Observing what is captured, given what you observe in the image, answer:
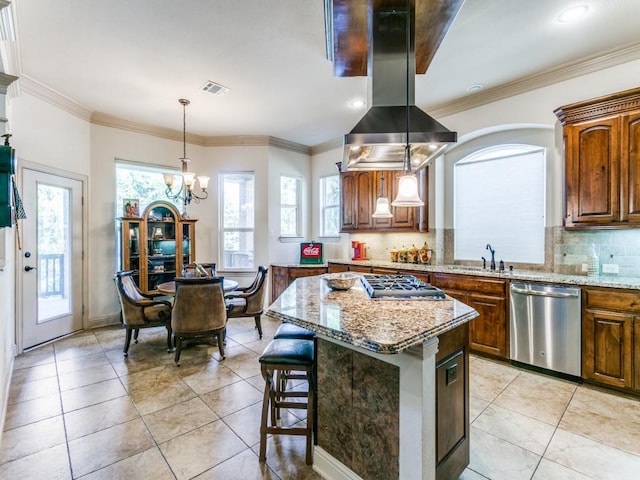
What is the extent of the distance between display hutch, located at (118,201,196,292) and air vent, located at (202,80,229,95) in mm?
1884

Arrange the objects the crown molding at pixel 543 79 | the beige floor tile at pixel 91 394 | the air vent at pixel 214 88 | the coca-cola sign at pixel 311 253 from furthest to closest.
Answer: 1. the coca-cola sign at pixel 311 253
2. the air vent at pixel 214 88
3. the crown molding at pixel 543 79
4. the beige floor tile at pixel 91 394

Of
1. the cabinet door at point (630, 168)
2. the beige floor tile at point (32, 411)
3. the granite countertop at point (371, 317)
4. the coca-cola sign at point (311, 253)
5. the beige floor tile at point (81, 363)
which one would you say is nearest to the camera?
the granite countertop at point (371, 317)

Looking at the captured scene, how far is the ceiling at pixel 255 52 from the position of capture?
2.36m

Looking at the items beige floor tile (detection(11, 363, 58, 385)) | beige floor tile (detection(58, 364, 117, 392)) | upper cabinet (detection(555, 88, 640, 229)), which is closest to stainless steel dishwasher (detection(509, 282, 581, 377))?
upper cabinet (detection(555, 88, 640, 229))

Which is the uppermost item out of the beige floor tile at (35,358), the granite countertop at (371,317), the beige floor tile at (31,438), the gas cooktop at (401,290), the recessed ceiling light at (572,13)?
the recessed ceiling light at (572,13)

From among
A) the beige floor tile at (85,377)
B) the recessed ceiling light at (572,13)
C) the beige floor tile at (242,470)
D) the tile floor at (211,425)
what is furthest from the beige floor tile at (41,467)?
the recessed ceiling light at (572,13)

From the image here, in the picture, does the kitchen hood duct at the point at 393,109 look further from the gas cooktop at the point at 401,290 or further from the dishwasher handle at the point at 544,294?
the dishwasher handle at the point at 544,294

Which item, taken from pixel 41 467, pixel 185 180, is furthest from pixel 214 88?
pixel 41 467

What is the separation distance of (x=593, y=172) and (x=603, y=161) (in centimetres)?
11

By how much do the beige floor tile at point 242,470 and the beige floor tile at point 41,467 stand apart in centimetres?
83

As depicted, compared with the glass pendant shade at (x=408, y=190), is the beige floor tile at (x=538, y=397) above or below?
below

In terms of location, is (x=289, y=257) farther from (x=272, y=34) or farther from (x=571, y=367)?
(x=571, y=367)

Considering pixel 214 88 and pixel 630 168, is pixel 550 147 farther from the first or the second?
pixel 214 88

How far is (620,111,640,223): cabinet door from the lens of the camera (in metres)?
2.59
